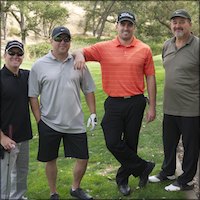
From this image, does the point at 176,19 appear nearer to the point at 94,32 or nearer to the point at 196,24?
the point at 196,24

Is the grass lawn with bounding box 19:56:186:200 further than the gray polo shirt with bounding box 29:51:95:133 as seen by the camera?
Yes

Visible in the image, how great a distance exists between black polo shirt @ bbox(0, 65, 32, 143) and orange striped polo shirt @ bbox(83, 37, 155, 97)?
1016 millimetres

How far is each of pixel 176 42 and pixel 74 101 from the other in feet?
4.82

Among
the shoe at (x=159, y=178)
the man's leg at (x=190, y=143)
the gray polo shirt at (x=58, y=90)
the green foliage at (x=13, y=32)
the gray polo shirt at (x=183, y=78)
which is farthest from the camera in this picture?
the green foliage at (x=13, y=32)

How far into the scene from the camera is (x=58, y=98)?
452cm

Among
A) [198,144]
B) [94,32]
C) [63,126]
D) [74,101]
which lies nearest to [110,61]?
[74,101]

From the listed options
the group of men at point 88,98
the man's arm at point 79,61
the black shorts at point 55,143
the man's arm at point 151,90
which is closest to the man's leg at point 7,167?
the group of men at point 88,98

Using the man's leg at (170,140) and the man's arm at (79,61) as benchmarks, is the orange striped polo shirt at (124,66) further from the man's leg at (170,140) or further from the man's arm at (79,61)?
the man's leg at (170,140)

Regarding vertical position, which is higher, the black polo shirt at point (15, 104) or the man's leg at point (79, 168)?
the black polo shirt at point (15, 104)

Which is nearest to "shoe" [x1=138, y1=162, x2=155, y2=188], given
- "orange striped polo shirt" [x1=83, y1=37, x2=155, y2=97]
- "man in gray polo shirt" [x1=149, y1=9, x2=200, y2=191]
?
"man in gray polo shirt" [x1=149, y1=9, x2=200, y2=191]

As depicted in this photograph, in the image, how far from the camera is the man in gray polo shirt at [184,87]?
4.64 metres

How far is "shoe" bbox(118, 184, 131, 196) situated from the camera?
5.18 m

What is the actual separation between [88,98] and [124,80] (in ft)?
1.69

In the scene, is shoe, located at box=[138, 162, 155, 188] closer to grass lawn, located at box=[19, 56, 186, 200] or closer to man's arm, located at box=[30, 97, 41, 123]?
grass lawn, located at box=[19, 56, 186, 200]
